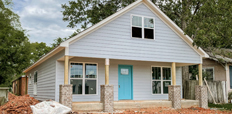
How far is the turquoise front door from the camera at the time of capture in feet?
45.5

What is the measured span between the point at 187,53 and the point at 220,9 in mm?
3058

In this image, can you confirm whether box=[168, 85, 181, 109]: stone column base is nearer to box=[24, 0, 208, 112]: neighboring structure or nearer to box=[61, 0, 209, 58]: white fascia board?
box=[24, 0, 208, 112]: neighboring structure

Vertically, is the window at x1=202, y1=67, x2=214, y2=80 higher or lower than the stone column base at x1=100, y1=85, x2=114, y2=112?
higher

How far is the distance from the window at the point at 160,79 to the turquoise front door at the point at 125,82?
1651 mm

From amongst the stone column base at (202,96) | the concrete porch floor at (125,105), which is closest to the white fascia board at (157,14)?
the stone column base at (202,96)

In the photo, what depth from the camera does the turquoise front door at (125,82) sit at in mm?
13875

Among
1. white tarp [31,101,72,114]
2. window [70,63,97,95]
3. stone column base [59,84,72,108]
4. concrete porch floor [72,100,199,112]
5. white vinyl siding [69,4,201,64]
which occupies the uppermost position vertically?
white vinyl siding [69,4,201,64]

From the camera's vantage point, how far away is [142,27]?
42.4 ft

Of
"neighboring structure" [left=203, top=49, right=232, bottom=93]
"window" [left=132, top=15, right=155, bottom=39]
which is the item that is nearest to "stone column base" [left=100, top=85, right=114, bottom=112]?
"window" [left=132, top=15, right=155, bottom=39]

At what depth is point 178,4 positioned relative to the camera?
19188mm

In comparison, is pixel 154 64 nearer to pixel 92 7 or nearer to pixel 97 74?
pixel 97 74

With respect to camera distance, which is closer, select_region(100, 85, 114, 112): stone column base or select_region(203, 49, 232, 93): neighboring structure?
select_region(100, 85, 114, 112): stone column base

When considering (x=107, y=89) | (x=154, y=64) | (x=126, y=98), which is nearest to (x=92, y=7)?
(x=154, y=64)

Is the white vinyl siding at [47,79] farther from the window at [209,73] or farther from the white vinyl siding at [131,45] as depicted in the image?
the window at [209,73]
